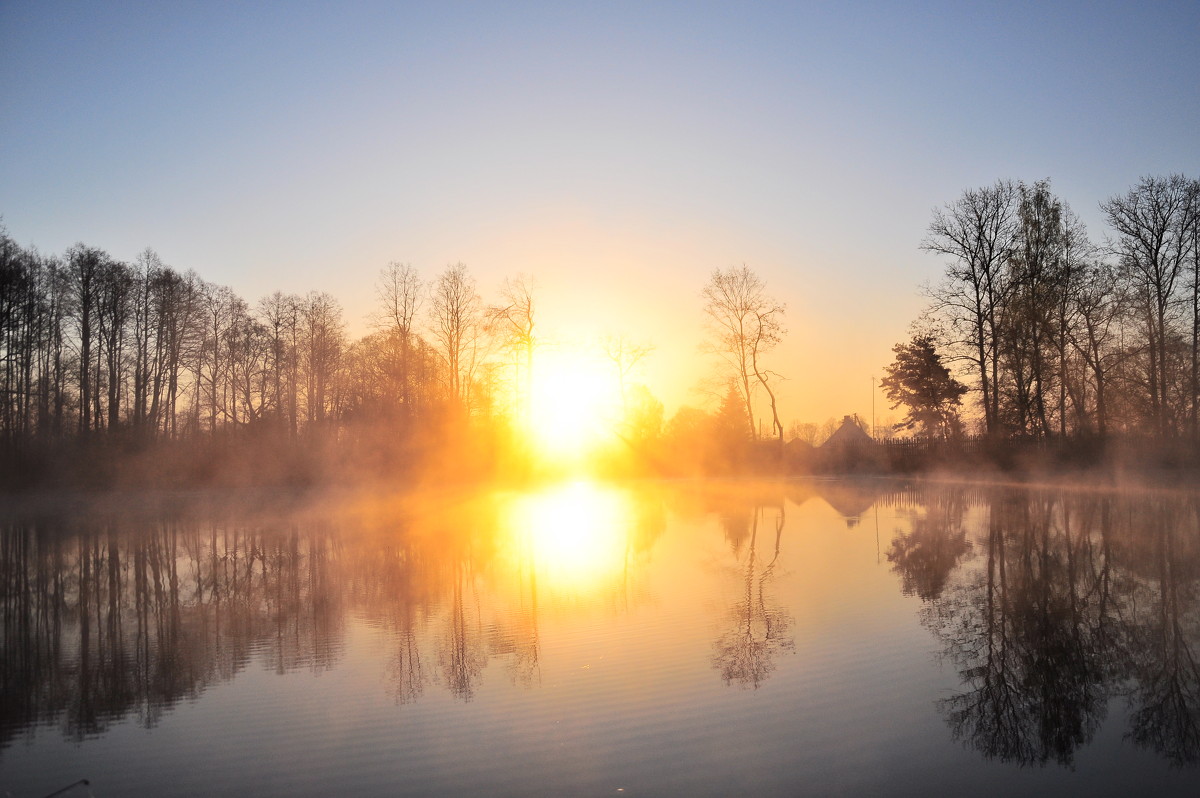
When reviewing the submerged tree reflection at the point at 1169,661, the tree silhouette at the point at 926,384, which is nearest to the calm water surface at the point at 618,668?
the submerged tree reflection at the point at 1169,661

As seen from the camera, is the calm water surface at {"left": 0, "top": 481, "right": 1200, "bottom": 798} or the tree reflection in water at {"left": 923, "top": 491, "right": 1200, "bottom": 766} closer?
the calm water surface at {"left": 0, "top": 481, "right": 1200, "bottom": 798}

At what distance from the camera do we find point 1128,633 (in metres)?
7.88

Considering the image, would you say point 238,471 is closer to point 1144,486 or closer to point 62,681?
point 62,681

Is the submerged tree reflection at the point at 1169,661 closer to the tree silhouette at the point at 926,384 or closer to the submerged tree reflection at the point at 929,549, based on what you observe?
the submerged tree reflection at the point at 929,549

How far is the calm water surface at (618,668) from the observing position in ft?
16.3

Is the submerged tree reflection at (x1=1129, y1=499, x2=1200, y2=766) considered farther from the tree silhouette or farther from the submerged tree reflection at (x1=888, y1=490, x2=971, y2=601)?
the tree silhouette

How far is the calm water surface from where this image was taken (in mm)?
4961

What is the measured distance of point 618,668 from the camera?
7172mm

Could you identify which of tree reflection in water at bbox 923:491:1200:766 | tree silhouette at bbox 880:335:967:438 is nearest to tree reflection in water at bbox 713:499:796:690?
tree reflection in water at bbox 923:491:1200:766

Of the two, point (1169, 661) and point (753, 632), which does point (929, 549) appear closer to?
point (753, 632)

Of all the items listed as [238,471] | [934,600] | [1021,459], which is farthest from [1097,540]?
[238,471]

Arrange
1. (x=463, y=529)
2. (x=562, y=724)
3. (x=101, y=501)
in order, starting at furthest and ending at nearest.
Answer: (x=101, y=501) → (x=463, y=529) → (x=562, y=724)

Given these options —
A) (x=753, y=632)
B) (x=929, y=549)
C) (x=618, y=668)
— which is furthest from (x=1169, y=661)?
(x=929, y=549)

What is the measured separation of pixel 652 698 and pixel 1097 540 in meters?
11.5
